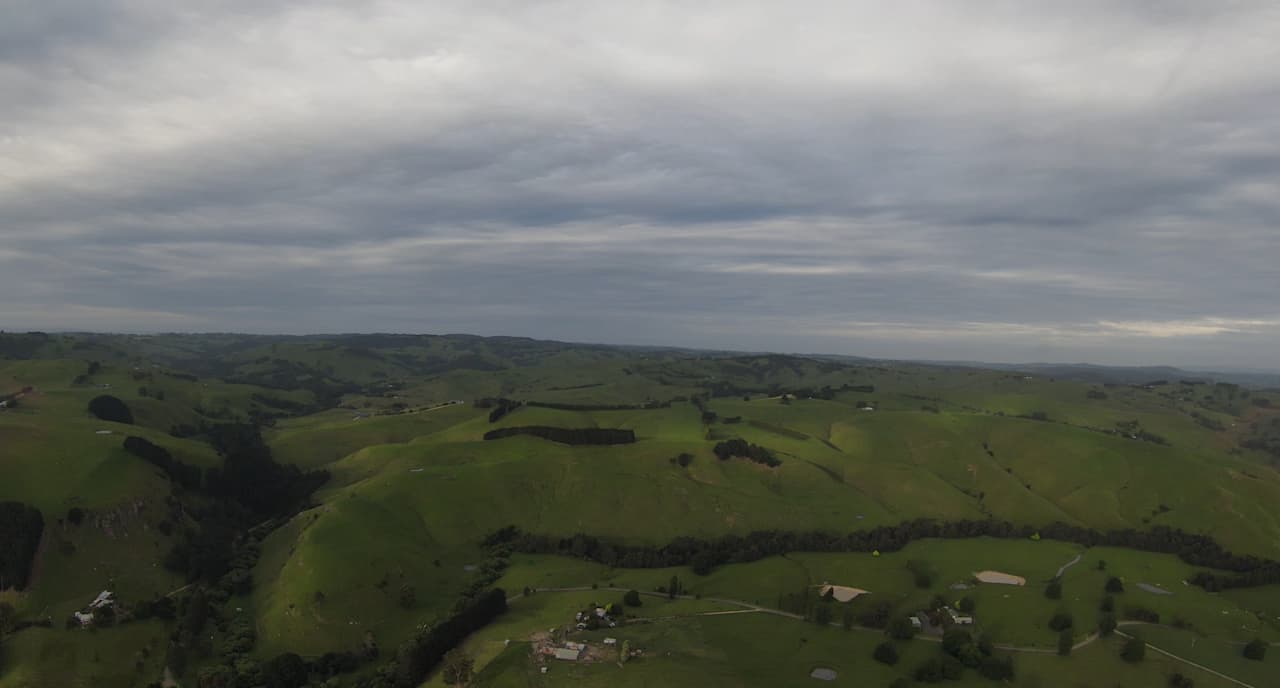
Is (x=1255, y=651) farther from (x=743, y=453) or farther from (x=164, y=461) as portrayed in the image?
(x=164, y=461)

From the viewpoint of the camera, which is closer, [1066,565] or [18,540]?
[18,540]

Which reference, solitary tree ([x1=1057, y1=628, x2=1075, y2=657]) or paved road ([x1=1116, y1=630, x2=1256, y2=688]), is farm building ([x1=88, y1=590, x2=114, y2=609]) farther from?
paved road ([x1=1116, y1=630, x2=1256, y2=688])

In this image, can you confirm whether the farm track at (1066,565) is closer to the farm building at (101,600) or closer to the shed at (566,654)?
the shed at (566,654)

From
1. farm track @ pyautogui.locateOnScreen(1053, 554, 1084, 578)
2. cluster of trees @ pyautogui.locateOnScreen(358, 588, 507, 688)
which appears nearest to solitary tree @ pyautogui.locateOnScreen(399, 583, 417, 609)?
cluster of trees @ pyautogui.locateOnScreen(358, 588, 507, 688)

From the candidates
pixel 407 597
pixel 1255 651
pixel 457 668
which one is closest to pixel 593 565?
pixel 407 597

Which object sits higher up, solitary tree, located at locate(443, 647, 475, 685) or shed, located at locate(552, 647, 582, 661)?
shed, located at locate(552, 647, 582, 661)

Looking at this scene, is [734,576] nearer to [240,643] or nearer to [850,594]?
[850,594]

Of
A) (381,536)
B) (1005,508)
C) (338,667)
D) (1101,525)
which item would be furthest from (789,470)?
(338,667)
